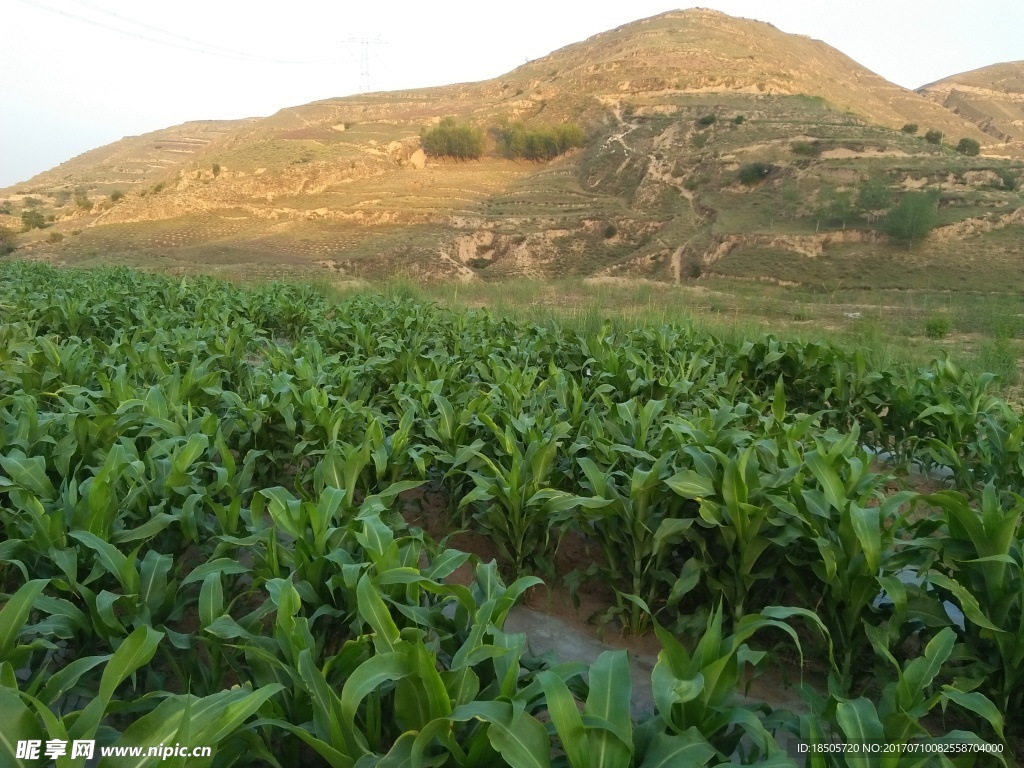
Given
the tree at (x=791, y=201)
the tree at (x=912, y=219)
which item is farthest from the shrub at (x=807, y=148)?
the tree at (x=912, y=219)

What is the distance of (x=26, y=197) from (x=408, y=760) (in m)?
73.4

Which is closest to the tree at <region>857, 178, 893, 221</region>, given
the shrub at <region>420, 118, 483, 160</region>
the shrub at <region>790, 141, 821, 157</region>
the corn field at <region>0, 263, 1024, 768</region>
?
the shrub at <region>790, 141, 821, 157</region>

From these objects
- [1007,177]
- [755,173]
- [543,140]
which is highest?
[543,140]

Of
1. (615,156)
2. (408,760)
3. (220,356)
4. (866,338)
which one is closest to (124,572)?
(408,760)

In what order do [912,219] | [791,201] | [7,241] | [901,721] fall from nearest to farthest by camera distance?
[901,721], [912,219], [791,201], [7,241]

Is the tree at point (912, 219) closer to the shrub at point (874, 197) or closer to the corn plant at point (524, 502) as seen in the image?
the shrub at point (874, 197)

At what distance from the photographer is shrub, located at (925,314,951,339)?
1221 centimetres

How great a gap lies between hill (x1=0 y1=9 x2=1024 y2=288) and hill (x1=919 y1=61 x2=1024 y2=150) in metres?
10.4

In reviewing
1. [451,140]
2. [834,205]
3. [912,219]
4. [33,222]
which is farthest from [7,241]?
[912,219]

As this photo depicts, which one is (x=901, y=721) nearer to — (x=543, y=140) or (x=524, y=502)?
(x=524, y=502)

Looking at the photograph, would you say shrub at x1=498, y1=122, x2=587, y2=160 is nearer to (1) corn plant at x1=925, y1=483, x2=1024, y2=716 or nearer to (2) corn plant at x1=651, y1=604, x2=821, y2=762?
(1) corn plant at x1=925, y1=483, x2=1024, y2=716

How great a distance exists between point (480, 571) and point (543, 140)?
48715 mm

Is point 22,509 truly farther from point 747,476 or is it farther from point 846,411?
point 846,411

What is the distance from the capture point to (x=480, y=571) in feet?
6.10
